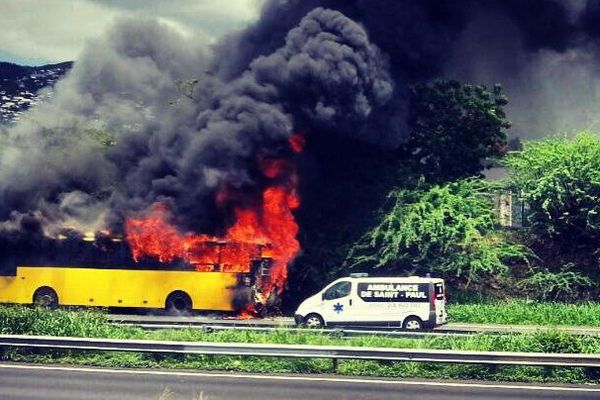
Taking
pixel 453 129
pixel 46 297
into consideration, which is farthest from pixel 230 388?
pixel 453 129

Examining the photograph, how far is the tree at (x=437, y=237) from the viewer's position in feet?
113

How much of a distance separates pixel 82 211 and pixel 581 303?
21785 mm

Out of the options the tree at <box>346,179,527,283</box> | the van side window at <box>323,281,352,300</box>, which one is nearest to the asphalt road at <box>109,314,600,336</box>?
the van side window at <box>323,281,352,300</box>

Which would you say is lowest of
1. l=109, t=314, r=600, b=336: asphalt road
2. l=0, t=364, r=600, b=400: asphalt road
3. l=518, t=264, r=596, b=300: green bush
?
l=0, t=364, r=600, b=400: asphalt road

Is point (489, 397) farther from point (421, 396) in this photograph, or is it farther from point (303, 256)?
point (303, 256)

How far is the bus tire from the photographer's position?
87.0 feet

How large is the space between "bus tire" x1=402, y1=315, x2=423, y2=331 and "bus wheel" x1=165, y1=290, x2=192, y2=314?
8.38 meters

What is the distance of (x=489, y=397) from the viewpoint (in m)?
14.4

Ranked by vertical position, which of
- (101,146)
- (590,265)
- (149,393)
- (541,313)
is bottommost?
(149,393)

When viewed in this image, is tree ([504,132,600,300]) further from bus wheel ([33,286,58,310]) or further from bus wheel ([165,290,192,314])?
bus wheel ([33,286,58,310])

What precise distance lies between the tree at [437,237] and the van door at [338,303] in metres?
7.21

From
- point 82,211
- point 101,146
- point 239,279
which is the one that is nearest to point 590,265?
point 239,279

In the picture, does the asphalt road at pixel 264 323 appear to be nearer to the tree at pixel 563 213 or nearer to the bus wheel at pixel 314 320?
the bus wheel at pixel 314 320

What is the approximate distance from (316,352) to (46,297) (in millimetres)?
17650
